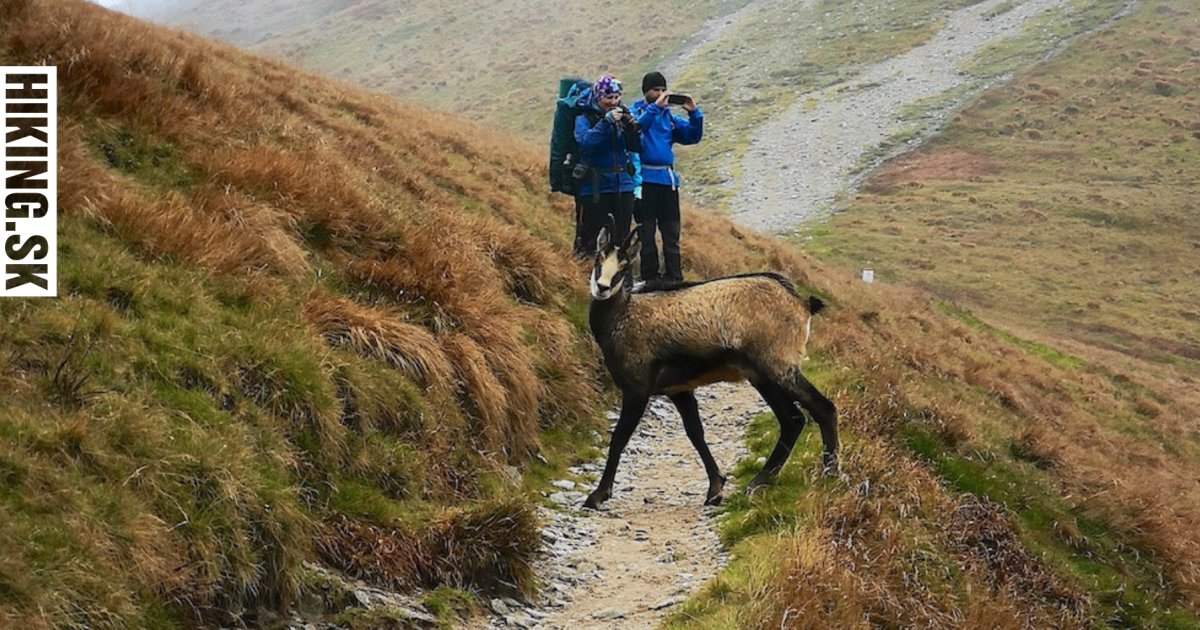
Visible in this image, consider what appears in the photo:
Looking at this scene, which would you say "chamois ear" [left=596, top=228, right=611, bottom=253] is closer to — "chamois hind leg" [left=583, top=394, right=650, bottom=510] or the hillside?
"chamois hind leg" [left=583, top=394, right=650, bottom=510]

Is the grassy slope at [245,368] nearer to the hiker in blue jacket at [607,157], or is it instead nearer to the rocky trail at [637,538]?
the rocky trail at [637,538]

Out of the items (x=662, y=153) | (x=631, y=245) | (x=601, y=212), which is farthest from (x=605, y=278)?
(x=601, y=212)

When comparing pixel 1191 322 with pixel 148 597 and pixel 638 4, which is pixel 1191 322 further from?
pixel 638 4

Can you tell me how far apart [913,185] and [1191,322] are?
23.6 m

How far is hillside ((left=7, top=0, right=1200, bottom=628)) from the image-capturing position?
5.84m

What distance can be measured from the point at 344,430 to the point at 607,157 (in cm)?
728

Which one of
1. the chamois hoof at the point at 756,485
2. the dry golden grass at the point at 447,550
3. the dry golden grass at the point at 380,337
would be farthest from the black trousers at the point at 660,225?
the dry golden grass at the point at 447,550

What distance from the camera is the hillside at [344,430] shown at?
5844 mm

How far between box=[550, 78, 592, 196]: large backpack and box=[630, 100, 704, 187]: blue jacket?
0.87 meters

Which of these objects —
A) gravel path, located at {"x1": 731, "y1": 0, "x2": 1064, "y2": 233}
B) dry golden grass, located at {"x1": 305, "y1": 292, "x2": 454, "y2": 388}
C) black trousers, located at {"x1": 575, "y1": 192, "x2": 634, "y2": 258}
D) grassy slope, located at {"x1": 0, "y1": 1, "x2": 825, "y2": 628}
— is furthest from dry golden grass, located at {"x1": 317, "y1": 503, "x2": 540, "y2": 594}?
gravel path, located at {"x1": 731, "y1": 0, "x2": 1064, "y2": 233}

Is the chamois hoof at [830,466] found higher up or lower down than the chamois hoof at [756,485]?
higher up

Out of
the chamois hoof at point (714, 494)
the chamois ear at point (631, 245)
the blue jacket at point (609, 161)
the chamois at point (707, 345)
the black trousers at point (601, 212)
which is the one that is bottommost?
the chamois hoof at point (714, 494)

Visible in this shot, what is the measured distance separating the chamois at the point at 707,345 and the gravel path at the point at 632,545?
0.42 m

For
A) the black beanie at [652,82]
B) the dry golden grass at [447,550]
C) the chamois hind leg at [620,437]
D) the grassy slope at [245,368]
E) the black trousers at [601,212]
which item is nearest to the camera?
Result: the grassy slope at [245,368]
